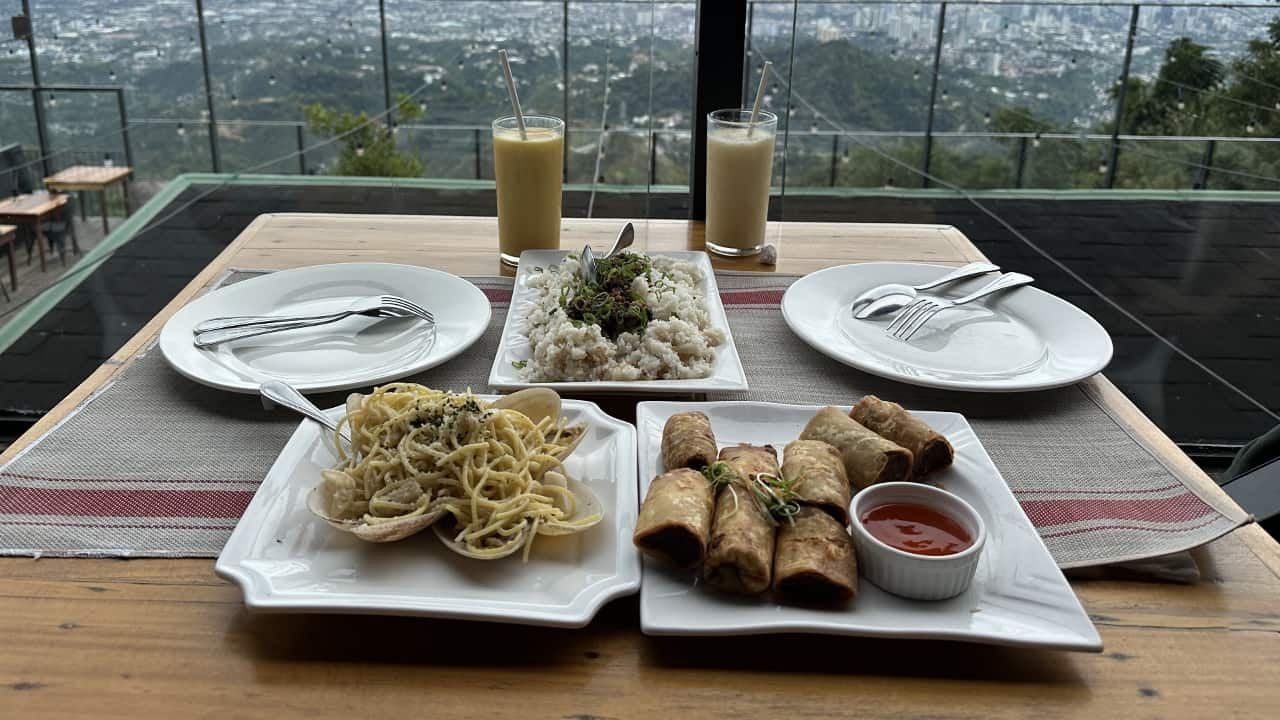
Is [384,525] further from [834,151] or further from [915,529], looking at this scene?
[834,151]

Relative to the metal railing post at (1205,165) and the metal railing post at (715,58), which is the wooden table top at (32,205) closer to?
the metal railing post at (715,58)

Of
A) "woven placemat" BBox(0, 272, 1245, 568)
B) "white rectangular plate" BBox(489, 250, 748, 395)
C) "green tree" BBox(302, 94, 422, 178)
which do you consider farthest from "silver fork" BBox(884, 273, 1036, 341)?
"green tree" BBox(302, 94, 422, 178)

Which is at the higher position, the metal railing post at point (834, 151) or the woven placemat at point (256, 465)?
the metal railing post at point (834, 151)

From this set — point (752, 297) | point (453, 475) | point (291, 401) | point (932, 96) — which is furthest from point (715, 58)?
point (453, 475)

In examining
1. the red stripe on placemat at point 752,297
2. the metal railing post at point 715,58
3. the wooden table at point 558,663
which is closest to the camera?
the wooden table at point 558,663

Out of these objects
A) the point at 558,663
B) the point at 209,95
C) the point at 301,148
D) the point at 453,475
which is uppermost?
the point at 209,95

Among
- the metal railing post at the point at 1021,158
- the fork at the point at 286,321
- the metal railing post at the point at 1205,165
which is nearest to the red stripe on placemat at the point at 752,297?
the fork at the point at 286,321

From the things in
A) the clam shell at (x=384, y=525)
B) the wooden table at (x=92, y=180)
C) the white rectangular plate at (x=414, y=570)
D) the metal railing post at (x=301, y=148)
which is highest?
the metal railing post at (x=301, y=148)

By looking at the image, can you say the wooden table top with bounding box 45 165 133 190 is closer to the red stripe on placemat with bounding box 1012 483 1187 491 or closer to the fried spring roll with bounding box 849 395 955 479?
the fried spring roll with bounding box 849 395 955 479
